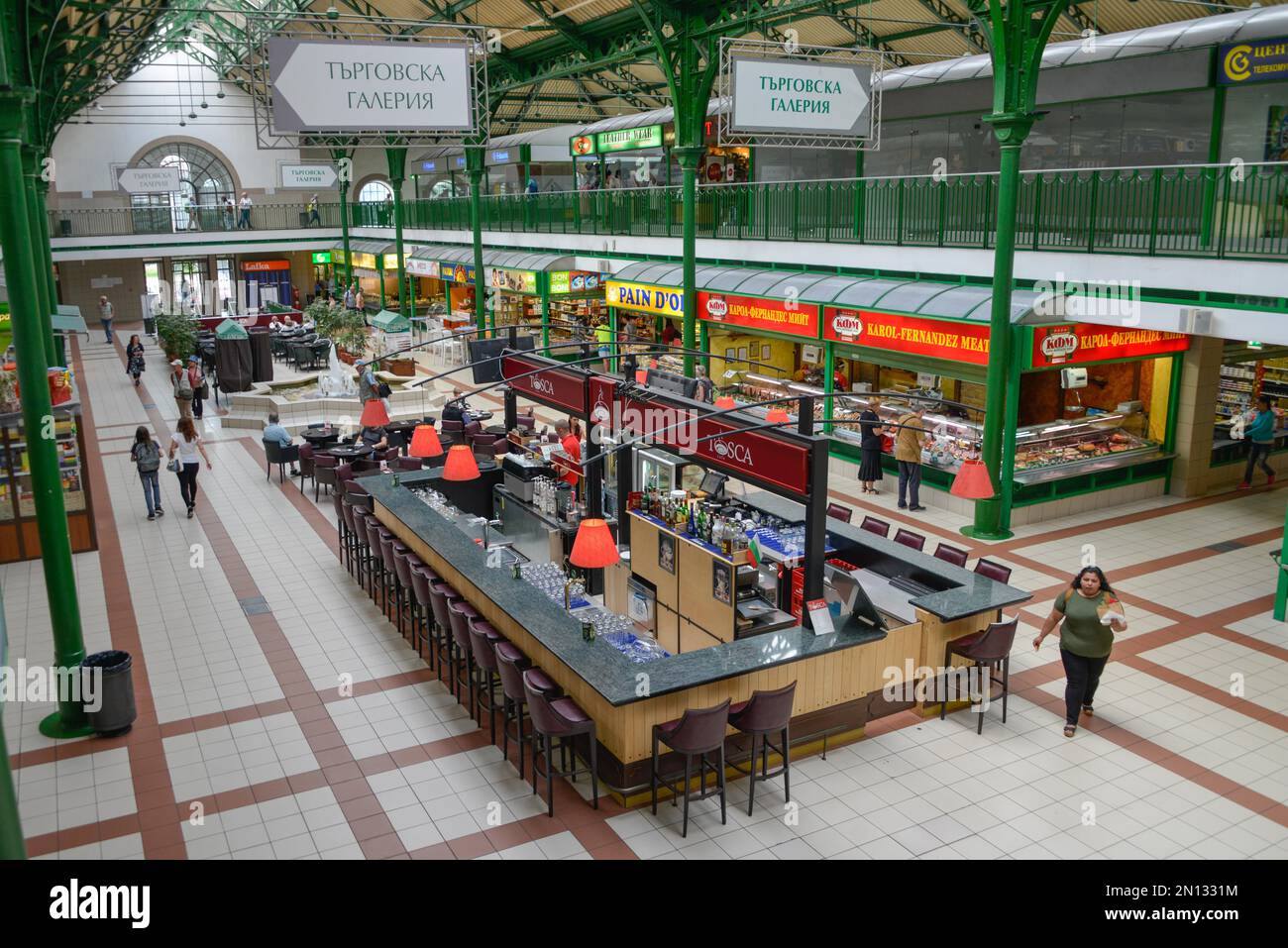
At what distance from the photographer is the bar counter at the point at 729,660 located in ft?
24.9

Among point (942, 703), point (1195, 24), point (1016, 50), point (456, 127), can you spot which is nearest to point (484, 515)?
point (456, 127)

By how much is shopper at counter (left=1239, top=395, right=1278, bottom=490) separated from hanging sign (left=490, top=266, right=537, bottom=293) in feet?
53.0

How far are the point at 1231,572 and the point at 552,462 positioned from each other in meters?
8.40

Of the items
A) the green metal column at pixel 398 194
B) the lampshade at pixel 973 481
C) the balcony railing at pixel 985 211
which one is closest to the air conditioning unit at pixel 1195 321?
the balcony railing at pixel 985 211

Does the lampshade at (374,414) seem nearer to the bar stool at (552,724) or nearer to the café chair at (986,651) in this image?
the bar stool at (552,724)

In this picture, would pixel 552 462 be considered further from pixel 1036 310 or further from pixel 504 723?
pixel 1036 310

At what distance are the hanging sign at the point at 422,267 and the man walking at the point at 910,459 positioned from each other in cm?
2081

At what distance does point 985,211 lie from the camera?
14383 mm

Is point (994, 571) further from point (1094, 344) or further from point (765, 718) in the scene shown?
point (1094, 344)

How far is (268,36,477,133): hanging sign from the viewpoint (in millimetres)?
10516

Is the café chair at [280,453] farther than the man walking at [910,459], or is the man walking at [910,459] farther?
the café chair at [280,453]

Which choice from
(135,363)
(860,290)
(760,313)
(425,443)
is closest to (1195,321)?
(860,290)

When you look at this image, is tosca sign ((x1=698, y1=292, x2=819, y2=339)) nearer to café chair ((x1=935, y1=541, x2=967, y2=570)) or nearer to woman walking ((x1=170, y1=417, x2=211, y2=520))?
café chair ((x1=935, y1=541, x2=967, y2=570))

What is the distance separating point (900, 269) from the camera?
1578 centimetres
